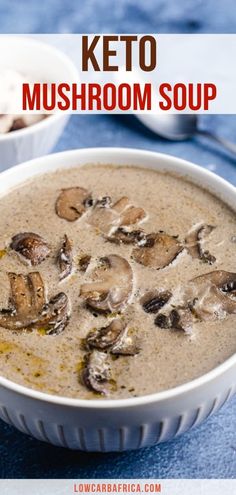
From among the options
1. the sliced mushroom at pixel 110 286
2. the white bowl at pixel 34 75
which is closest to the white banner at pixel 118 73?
the white bowl at pixel 34 75

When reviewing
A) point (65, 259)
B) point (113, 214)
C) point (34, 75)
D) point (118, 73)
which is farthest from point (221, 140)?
point (65, 259)

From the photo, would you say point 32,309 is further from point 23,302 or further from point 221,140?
point 221,140

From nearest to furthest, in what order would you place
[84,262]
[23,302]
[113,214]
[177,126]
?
[23,302] → [84,262] → [113,214] → [177,126]

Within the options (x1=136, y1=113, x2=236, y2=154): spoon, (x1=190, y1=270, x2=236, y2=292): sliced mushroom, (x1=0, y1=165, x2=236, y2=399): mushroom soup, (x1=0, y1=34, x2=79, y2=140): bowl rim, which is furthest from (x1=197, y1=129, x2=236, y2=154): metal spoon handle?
(x1=190, y1=270, x2=236, y2=292): sliced mushroom

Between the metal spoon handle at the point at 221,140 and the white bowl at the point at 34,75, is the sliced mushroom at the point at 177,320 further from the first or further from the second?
the metal spoon handle at the point at 221,140

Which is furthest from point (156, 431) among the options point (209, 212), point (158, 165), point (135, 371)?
point (158, 165)
